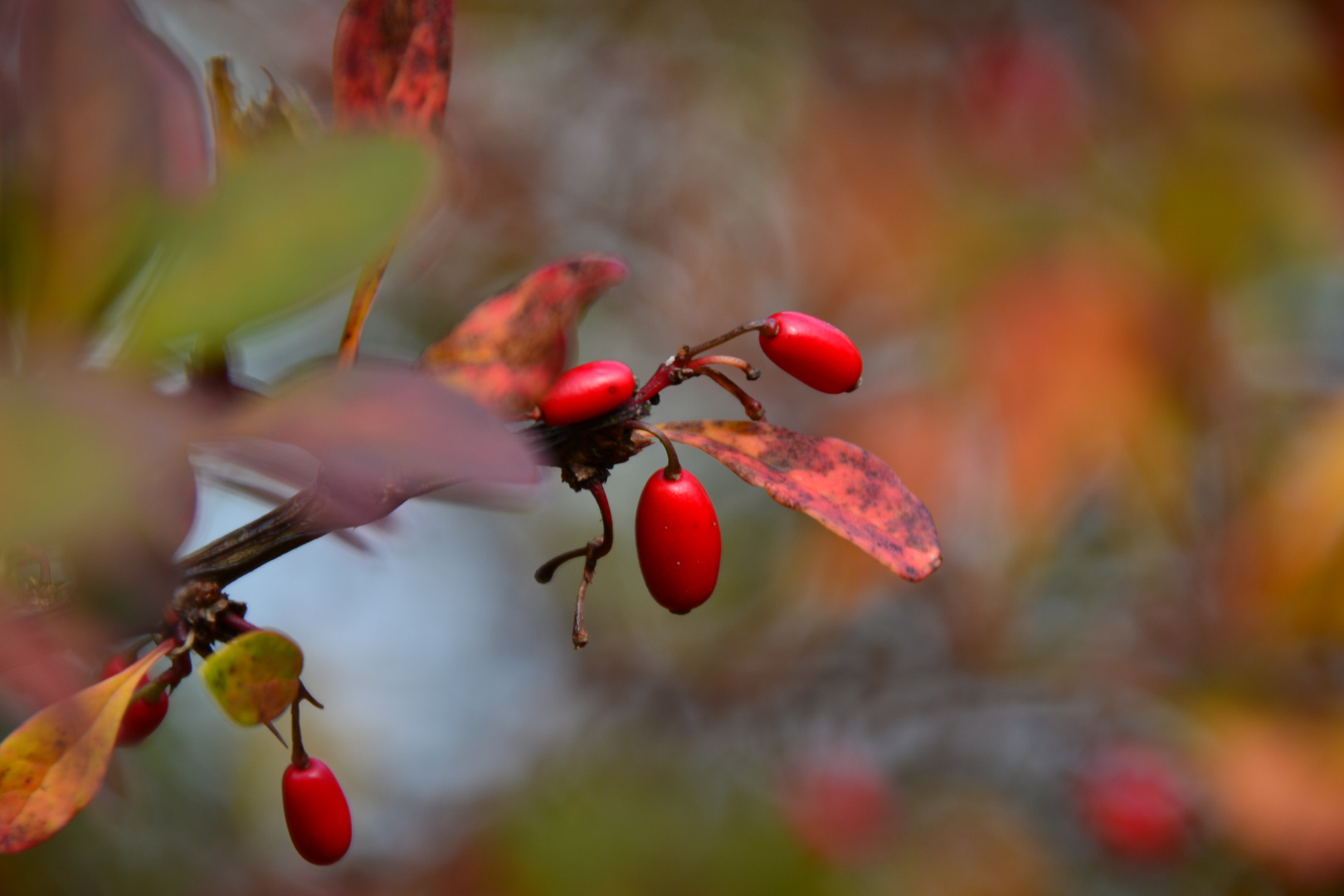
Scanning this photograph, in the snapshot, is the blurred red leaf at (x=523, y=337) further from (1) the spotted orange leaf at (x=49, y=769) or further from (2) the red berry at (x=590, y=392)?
(1) the spotted orange leaf at (x=49, y=769)

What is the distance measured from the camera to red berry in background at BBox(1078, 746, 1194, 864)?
176cm

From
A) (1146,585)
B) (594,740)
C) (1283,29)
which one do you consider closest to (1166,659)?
(1146,585)

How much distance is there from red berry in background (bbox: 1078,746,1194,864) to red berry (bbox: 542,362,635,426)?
177 centimetres

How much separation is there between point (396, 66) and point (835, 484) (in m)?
0.23

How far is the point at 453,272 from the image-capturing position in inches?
92.6

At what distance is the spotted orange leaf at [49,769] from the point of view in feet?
1.04

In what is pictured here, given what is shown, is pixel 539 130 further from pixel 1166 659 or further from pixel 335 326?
pixel 1166 659

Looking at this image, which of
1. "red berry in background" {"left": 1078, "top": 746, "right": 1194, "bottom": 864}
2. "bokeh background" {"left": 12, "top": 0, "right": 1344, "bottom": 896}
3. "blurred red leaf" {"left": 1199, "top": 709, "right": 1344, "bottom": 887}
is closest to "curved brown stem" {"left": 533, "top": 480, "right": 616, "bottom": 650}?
"bokeh background" {"left": 12, "top": 0, "right": 1344, "bottom": 896}

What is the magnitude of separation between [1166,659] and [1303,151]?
95 cm

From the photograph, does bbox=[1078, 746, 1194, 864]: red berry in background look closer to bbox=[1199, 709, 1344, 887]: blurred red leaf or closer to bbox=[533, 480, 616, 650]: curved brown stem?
bbox=[1199, 709, 1344, 887]: blurred red leaf

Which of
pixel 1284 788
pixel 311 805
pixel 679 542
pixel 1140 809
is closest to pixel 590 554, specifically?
pixel 679 542

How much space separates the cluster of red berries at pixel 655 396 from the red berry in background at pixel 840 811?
1.74 meters

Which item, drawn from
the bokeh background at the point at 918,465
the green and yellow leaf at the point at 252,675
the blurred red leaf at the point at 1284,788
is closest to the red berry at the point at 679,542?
the green and yellow leaf at the point at 252,675

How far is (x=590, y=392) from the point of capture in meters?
0.36
